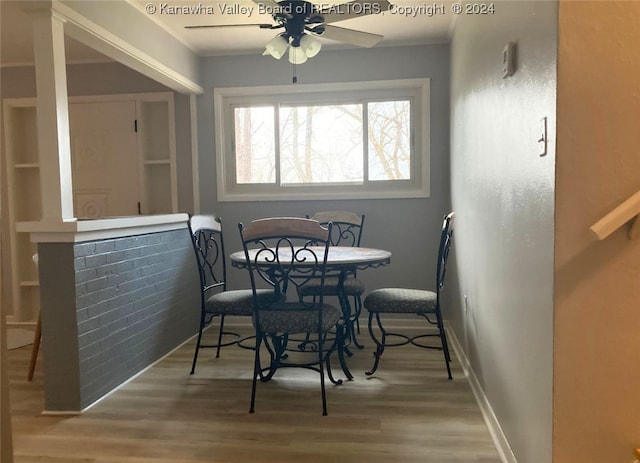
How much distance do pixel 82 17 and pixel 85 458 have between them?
7.14ft

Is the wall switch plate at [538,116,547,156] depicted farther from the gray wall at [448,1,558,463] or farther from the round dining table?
the round dining table

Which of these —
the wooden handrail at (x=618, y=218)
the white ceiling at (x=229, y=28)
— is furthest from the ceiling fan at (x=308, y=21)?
the wooden handrail at (x=618, y=218)

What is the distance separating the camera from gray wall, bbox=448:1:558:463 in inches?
55.6

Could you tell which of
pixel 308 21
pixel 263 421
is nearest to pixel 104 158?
pixel 308 21

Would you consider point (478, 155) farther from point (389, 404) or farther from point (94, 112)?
point (94, 112)

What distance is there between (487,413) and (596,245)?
1.25 metres

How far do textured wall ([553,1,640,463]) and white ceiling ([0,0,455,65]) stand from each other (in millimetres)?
2041

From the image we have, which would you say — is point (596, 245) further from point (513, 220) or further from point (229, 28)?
Answer: point (229, 28)

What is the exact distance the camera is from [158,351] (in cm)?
325

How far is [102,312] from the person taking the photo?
260 cm

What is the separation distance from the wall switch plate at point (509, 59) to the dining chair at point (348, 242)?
1.85 metres

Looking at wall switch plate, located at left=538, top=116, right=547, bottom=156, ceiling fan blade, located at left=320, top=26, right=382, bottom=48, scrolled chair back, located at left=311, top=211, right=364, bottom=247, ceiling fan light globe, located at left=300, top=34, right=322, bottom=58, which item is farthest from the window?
wall switch plate, located at left=538, top=116, right=547, bottom=156

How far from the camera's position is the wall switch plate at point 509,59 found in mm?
1706

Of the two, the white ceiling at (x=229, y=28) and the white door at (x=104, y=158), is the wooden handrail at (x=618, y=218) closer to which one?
the white ceiling at (x=229, y=28)
